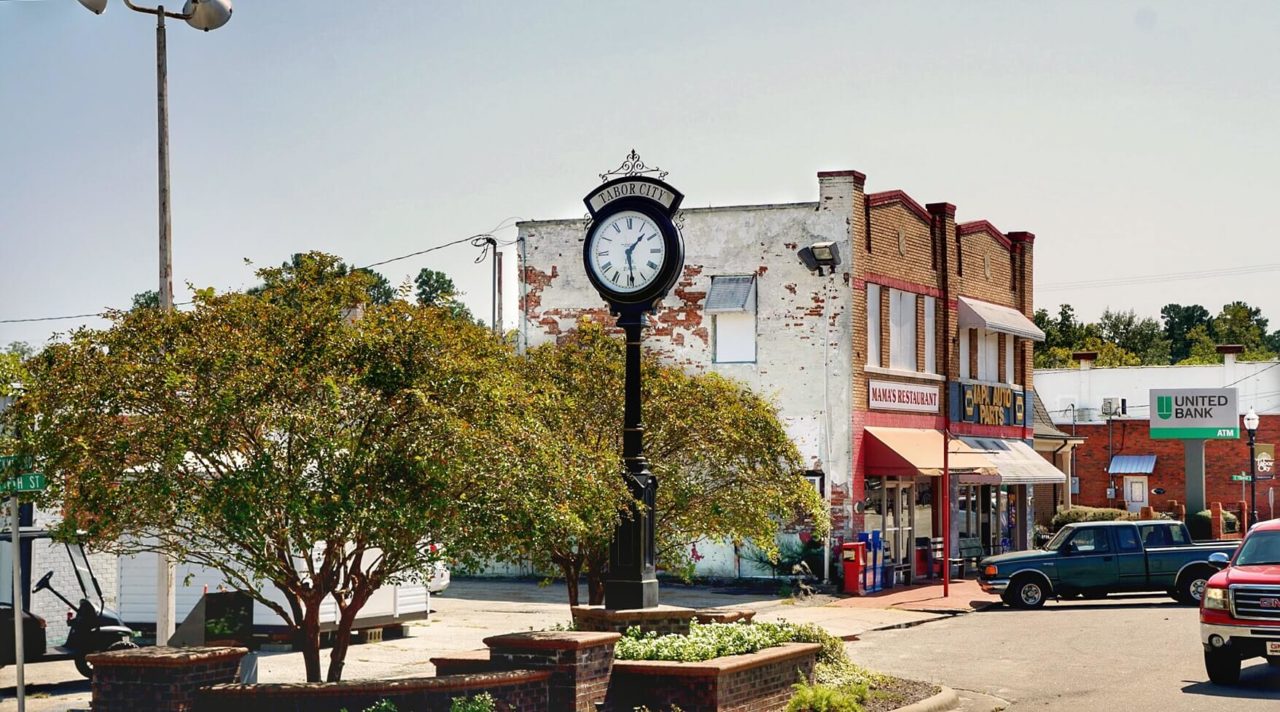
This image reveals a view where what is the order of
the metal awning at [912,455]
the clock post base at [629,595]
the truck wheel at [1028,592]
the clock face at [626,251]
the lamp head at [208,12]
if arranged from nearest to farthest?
the clock post base at [629,595] < the clock face at [626,251] < the lamp head at [208,12] < the truck wheel at [1028,592] < the metal awning at [912,455]

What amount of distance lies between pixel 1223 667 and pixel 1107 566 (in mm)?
12111

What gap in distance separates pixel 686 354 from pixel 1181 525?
37.4 feet

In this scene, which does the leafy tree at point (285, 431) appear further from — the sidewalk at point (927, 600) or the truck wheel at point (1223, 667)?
the sidewalk at point (927, 600)

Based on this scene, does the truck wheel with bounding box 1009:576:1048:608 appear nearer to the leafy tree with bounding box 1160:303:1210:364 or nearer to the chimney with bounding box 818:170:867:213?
the chimney with bounding box 818:170:867:213

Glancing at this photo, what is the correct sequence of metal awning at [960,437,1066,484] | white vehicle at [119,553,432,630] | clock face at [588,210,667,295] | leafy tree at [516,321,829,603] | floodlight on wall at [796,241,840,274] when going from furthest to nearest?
1. metal awning at [960,437,1066,484]
2. floodlight on wall at [796,241,840,274]
3. white vehicle at [119,553,432,630]
4. leafy tree at [516,321,829,603]
5. clock face at [588,210,667,295]

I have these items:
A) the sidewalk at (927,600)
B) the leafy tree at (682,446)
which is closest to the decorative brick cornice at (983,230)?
the sidewalk at (927,600)

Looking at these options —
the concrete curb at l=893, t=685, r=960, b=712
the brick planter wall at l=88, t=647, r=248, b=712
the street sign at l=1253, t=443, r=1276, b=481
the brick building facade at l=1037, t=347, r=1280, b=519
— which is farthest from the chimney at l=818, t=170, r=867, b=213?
the street sign at l=1253, t=443, r=1276, b=481

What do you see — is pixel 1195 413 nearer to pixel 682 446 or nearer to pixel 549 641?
pixel 682 446

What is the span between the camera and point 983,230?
40031 millimetres

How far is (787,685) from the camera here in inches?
554

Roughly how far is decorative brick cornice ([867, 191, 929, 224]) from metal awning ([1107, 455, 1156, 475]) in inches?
1264

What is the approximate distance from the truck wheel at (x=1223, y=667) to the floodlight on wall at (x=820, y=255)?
614 inches

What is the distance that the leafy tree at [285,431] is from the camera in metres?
11.8

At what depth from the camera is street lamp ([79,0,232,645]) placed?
17156 mm
